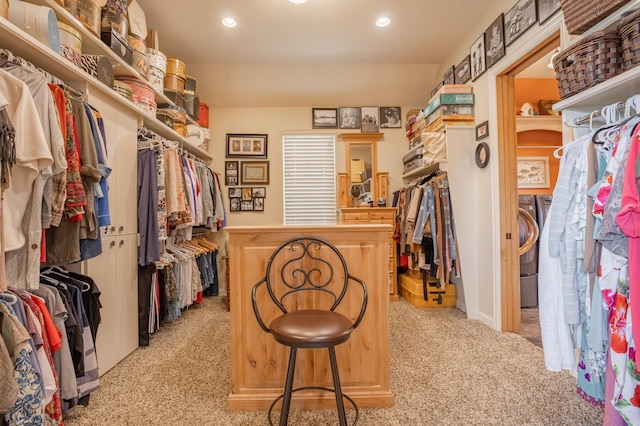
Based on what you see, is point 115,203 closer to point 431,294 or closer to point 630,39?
point 630,39

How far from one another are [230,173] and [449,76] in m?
3.00

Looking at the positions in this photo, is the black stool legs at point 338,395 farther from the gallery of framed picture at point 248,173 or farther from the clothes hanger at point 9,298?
the gallery of framed picture at point 248,173

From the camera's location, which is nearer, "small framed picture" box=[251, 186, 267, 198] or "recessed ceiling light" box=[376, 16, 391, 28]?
"recessed ceiling light" box=[376, 16, 391, 28]

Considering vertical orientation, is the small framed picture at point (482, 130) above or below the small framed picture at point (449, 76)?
below

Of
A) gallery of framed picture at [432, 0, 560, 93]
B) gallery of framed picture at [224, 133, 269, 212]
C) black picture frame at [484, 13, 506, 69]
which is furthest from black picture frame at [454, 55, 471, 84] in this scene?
gallery of framed picture at [224, 133, 269, 212]

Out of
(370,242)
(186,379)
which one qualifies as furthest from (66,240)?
(370,242)

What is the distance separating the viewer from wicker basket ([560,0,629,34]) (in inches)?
57.2

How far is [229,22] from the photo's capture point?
3078 millimetres

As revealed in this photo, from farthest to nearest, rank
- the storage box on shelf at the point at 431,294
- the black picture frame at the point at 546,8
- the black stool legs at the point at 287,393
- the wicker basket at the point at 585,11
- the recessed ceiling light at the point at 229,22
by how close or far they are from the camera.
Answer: the storage box on shelf at the point at 431,294 < the recessed ceiling light at the point at 229,22 < the black picture frame at the point at 546,8 < the wicker basket at the point at 585,11 < the black stool legs at the point at 287,393

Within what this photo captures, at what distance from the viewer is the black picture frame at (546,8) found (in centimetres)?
217

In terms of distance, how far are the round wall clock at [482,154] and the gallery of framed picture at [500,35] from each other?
70 centimetres

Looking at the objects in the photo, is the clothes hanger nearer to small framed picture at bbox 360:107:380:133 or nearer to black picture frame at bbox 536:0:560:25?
black picture frame at bbox 536:0:560:25

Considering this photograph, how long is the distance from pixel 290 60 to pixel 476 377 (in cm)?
365

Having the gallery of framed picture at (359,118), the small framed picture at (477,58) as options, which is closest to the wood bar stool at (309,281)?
the small framed picture at (477,58)
